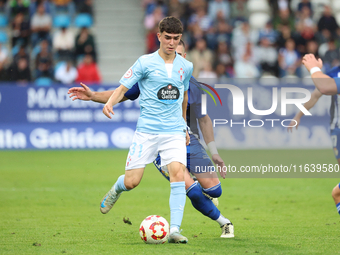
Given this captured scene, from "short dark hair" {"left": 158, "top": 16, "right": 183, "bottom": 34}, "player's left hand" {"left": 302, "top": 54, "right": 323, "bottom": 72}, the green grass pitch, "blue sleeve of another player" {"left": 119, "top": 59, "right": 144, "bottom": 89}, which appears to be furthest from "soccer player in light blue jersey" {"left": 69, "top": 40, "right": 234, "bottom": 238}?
"player's left hand" {"left": 302, "top": 54, "right": 323, "bottom": 72}

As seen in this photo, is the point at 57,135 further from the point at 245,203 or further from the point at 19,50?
the point at 245,203

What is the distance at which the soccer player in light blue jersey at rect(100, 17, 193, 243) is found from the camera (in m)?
5.66

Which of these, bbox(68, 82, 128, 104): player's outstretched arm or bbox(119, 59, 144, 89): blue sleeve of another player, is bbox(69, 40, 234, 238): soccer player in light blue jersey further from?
bbox(119, 59, 144, 89): blue sleeve of another player

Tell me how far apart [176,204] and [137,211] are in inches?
97.1

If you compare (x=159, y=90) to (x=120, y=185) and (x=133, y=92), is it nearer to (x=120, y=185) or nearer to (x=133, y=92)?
(x=133, y=92)

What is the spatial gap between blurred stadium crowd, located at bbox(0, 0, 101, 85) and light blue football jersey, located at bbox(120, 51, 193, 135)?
10885 millimetres

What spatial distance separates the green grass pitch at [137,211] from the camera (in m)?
5.60

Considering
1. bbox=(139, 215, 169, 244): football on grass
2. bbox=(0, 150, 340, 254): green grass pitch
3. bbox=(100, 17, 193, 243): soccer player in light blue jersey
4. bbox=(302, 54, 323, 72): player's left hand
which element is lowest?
bbox=(0, 150, 340, 254): green grass pitch

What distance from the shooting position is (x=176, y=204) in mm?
5641

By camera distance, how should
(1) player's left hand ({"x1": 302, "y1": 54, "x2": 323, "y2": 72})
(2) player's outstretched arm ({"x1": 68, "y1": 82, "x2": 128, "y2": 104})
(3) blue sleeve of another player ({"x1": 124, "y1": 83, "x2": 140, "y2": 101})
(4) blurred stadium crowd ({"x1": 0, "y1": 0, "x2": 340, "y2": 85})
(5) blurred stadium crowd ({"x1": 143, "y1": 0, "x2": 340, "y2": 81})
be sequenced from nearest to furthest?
(1) player's left hand ({"x1": 302, "y1": 54, "x2": 323, "y2": 72})
(2) player's outstretched arm ({"x1": 68, "y1": 82, "x2": 128, "y2": 104})
(3) blue sleeve of another player ({"x1": 124, "y1": 83, "x2": 140, "y2": 101})
(4) blurred stadium crowd ({"x1": 0, "y1": 0, "x2": 340, "y2": 85})
(5) blurred stadium crowd ({"x1": 143, "y1": 0, "x2": 340, "y2": 81})

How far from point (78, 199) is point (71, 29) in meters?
11.4

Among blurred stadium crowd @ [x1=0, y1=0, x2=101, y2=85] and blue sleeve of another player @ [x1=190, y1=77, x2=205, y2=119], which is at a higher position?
blurred stadium crowd @ [x1=0, y1=0, x2=101, y2=85]

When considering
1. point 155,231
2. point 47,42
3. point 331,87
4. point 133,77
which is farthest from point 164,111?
point 47,42

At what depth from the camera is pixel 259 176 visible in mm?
12008
